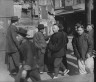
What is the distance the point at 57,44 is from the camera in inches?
277

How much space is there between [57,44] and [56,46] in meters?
0.07

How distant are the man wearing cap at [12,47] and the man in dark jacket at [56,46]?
1059 millimetres

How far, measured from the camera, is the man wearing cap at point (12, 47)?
7.08 metres

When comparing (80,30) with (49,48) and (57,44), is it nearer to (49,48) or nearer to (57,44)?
(57,44)

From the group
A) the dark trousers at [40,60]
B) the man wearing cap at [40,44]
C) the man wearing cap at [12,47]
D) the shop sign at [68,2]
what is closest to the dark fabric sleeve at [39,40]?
the man wearing cap at [40,44]

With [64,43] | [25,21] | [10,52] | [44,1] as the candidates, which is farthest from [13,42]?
[44,1]

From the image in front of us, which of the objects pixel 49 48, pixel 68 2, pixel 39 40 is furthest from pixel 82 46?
pixel 68 2

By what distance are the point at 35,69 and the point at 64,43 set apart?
1.93 metres

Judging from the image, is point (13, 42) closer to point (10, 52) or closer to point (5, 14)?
point (10, 52)

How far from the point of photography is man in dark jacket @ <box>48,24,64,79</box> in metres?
7.00

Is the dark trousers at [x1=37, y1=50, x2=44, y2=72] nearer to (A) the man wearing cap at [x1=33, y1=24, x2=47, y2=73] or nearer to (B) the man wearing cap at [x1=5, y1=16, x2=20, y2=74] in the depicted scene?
(A) the man wearing cap at [x1=33, y1=24, x2=47, y2=73]

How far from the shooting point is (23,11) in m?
11.0

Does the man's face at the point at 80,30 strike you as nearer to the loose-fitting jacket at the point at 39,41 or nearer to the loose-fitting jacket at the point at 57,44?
the loose-fitting jacket at the point at 57,44

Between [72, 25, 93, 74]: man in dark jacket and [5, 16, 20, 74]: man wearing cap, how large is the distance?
177cm
